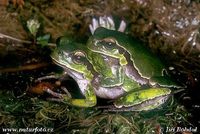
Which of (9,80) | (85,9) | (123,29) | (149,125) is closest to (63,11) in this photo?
(85,9)

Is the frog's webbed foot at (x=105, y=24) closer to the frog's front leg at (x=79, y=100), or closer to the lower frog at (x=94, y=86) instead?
the lower frog at (x=94, y=86)

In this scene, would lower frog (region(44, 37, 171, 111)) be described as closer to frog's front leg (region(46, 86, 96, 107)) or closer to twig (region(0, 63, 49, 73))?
frog's front leg (region(46, 86, 96, 107))

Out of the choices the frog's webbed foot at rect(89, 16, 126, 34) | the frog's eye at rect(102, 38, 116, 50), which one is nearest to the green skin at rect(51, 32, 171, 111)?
the frog's eye at rect(102, 38, 116, 50)

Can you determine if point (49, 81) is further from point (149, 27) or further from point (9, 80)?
point (149, 27)

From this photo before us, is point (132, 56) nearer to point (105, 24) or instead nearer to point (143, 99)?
point (143, 99)

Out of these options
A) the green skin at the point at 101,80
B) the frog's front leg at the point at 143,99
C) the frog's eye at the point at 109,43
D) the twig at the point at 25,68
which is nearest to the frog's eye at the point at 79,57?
the green skin at the point at 101,80

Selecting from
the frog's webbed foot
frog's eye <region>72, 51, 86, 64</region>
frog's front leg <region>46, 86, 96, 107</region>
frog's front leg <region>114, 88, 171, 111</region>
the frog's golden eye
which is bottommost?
frog's front leg <region>46, 86, 96, 107</region>
